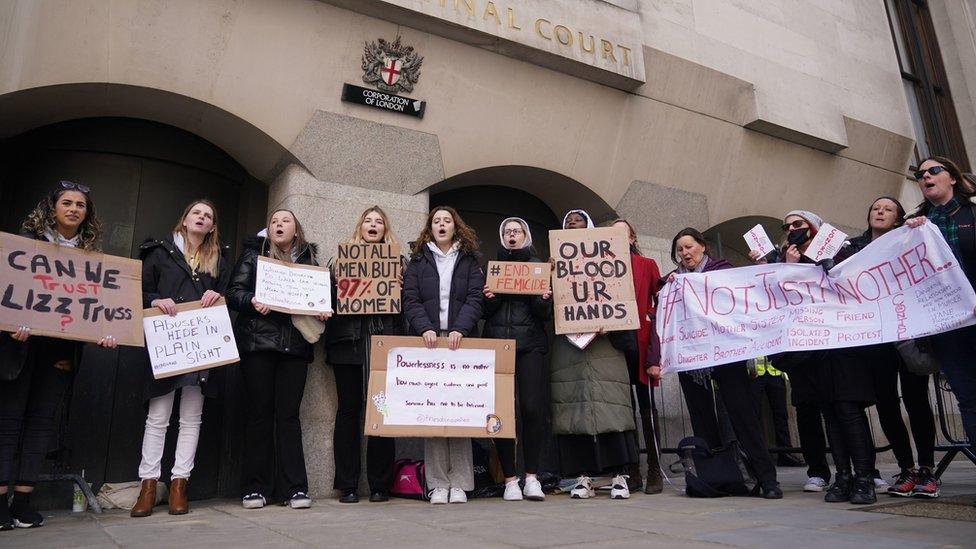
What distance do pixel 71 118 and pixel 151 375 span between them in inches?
109

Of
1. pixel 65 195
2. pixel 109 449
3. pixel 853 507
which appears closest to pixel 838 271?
pixel 853 507

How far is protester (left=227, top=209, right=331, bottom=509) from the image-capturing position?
4.96m

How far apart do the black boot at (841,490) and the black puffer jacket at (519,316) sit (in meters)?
2.24

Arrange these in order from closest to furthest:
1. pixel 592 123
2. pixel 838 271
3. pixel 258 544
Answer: pixel 258 544 < pixel 838 271 < pixel 592 123

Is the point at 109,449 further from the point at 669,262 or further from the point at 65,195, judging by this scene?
the point at 669,262

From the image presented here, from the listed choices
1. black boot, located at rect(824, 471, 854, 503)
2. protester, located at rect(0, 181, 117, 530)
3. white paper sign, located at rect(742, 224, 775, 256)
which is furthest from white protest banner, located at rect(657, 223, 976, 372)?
protester, located at rect(0, 181, 117, 530)

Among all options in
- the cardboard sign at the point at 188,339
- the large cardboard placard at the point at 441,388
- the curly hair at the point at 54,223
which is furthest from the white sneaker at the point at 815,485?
the curly hair at the point at 54,223

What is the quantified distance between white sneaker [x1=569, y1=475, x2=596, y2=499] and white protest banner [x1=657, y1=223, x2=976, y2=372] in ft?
3.66

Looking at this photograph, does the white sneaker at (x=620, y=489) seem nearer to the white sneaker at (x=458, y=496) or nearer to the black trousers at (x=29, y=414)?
the white sneaker at (x=458, y=496)

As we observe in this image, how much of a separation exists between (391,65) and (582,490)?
4.26 metres

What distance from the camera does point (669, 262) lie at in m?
8.19

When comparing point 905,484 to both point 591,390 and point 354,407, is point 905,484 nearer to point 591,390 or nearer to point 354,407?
point 591,390

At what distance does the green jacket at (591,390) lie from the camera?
17.1ft

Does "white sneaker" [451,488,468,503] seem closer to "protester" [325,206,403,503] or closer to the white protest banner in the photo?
"protester" [325,206,403,503]
